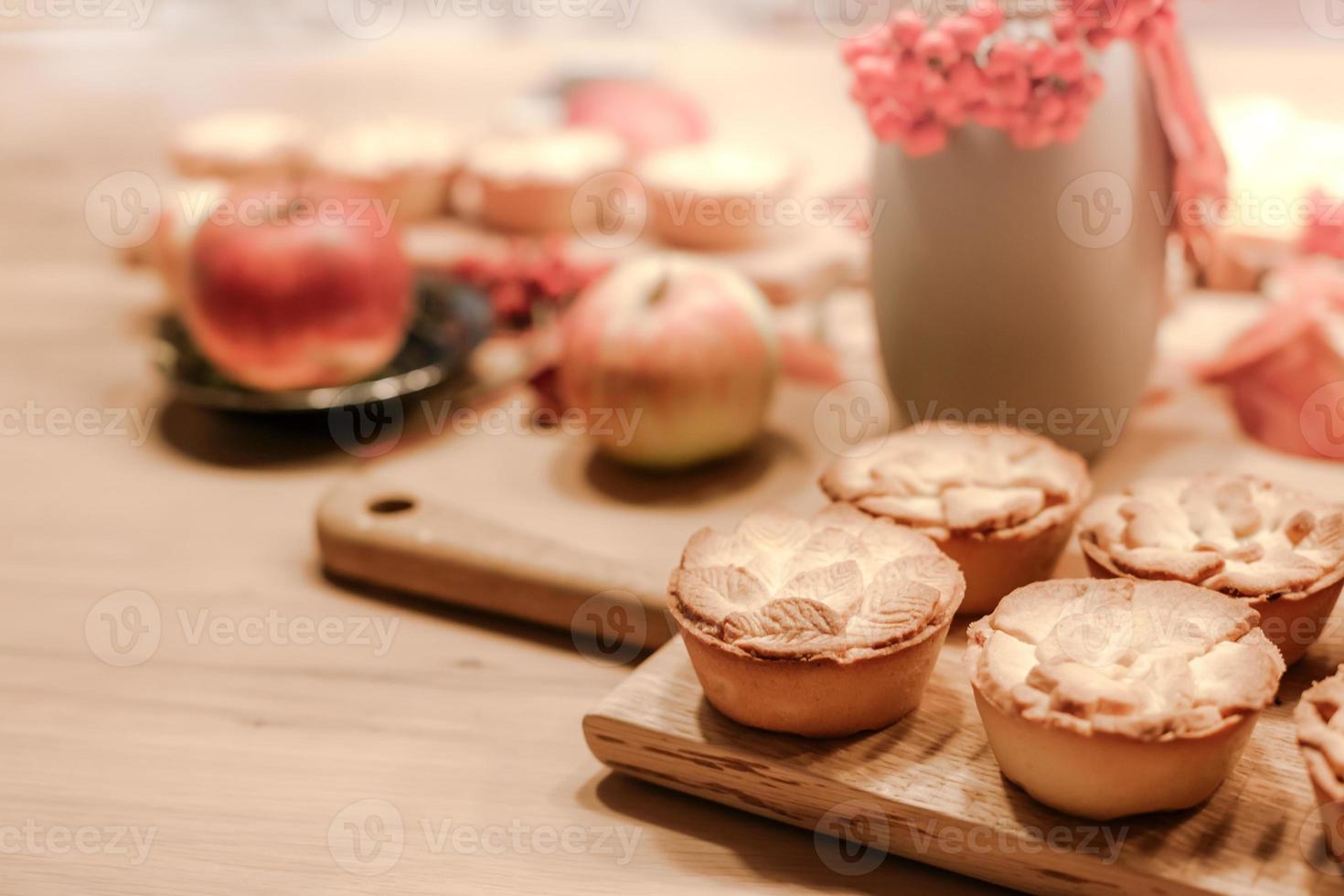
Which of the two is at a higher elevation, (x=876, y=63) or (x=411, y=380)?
(x=876, y=63)

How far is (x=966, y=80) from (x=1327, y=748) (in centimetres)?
47

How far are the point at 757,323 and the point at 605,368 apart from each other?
0.42 ft

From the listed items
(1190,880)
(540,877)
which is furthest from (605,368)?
(1190,880)

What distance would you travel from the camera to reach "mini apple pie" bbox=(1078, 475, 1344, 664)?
0.68 meters

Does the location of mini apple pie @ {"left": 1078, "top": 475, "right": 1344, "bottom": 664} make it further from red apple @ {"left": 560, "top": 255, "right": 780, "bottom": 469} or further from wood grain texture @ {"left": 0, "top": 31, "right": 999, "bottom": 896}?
red apple @ {"left": 560, "top": 255, "right": 780, "bottom": 469}

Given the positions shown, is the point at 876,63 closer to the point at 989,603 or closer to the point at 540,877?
the point at 989,603

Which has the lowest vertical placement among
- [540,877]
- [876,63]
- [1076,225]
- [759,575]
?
[540,877]

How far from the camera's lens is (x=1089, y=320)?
94 cm

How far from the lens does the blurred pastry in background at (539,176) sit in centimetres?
149

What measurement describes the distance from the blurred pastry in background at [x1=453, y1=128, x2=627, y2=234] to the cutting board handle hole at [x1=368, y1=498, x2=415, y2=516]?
649 mm

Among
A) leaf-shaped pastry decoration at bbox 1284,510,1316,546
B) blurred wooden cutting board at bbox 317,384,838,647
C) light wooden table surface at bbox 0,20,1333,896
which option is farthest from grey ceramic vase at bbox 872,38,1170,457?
light wooden table surface at bbox 0,20,1333,896

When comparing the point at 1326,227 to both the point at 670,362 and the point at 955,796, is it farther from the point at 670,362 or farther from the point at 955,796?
the point at 955,796

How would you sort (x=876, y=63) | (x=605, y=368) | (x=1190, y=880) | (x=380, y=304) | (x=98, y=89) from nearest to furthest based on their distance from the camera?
(x=1190, y=880) < (x=876, y=63) < (x=605, y=368) < (x=380, y=304) < (x=98, y=89)

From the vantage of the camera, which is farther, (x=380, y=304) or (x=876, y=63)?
(x=380, y=304)
